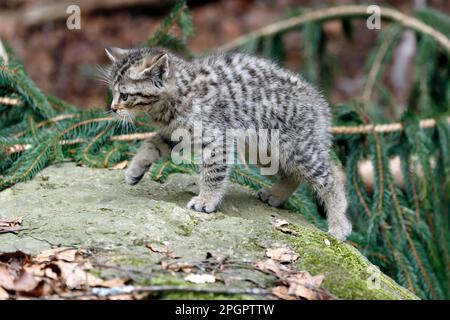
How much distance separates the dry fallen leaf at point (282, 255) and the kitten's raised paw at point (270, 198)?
1.20 meters

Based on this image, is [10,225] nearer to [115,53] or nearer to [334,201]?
[115,53]

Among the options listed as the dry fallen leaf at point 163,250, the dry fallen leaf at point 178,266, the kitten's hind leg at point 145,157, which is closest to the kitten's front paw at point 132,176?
the kitten's hind leg at point 145,157

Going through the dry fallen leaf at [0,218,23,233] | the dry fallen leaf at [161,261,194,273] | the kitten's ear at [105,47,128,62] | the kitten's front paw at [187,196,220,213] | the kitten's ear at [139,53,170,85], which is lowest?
the dry fallen leaf at [161,261,194,273]

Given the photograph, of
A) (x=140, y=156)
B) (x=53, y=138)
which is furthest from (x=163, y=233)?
(x=53, y=138)

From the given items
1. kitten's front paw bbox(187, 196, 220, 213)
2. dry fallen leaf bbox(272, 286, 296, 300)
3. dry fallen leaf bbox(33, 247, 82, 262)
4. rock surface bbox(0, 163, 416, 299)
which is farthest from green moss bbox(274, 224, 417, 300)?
dry fallen leaf bbox(33, 247, 82, 262)

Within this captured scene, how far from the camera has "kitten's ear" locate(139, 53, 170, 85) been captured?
16.9ft

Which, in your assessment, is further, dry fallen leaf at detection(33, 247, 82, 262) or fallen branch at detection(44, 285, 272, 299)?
dry fallen leaf at detection(33, 247, 82, 262)

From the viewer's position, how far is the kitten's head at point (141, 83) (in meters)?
5.17

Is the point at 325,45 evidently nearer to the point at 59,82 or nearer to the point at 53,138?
the point at 53,138

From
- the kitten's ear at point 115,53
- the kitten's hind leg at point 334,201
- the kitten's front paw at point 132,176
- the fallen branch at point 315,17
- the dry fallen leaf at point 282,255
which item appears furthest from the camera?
the fallen branch at point 315,17

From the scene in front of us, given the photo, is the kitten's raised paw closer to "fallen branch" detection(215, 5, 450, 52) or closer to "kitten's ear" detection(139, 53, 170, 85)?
"kitten's ear" detection(139, 53, 170, 85)

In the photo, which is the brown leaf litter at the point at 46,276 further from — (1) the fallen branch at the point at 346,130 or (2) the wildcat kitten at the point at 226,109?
(1) the fallen branch at the point at 346,130

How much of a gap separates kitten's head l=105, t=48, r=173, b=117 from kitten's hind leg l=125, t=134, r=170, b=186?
31cm
